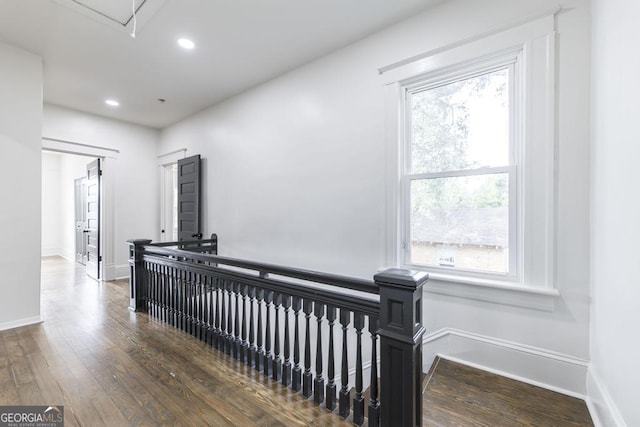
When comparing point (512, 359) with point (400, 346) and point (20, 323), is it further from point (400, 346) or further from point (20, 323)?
point (20, 323)

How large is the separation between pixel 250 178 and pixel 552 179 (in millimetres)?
3317

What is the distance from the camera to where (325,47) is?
311 cm

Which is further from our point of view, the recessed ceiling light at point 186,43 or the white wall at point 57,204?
the white wall at point 57,204

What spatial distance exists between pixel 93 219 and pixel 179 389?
5212 mm

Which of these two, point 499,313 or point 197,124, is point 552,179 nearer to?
point 499,313

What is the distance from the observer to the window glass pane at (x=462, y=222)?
2.23 metres

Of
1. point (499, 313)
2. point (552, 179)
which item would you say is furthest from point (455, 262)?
point (552, 179)

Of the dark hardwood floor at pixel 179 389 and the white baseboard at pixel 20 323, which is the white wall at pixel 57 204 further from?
the dark hardwood floor at pixel 179 389

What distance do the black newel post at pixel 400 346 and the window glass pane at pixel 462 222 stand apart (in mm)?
1110

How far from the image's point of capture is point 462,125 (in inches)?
95.0

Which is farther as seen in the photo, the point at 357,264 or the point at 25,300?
the point at 25,300

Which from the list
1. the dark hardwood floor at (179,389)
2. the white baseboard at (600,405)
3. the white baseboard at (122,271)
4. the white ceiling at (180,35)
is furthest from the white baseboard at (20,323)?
the white baseboard at (600,405)

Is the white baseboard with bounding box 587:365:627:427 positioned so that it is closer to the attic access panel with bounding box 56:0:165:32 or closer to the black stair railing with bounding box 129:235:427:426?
the black stair railing with bounding box 129:235:427:426

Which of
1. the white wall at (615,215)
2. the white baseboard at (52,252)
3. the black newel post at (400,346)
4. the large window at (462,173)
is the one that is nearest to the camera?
the white wall at (615,215)
